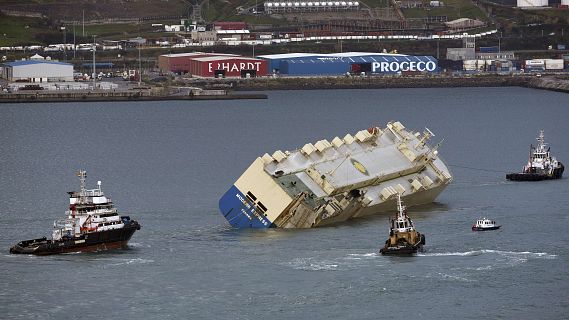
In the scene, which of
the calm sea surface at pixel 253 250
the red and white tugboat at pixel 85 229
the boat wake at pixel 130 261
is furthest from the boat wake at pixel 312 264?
the red and white tugboat at pixel 85 229

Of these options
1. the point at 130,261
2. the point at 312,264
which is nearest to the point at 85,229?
the point at 130,261

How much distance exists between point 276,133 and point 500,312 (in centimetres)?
5689

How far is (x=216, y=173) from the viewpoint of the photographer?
7731 centimetres

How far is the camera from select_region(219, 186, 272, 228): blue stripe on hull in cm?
5984

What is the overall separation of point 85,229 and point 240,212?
24.1ft

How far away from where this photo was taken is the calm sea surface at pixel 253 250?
4844cm

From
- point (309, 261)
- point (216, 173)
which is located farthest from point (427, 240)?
point (216, 173)

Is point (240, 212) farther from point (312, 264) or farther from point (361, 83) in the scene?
point (361, 83)

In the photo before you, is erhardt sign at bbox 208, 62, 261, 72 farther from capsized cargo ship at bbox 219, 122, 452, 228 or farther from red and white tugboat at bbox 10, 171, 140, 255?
red and white tugboat at bbox 10, 171, 140, 255

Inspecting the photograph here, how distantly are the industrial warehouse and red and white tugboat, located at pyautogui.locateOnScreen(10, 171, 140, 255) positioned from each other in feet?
335

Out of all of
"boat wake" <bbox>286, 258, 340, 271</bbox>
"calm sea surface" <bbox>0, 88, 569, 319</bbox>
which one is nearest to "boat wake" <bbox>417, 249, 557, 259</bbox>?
"calm sea surface" <bbox>0, 88, 569, 319</bbox>

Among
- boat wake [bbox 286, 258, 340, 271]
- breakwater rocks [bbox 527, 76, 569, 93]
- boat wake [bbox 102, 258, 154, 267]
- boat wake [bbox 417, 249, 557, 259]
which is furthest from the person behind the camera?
breakwater rocks [bbox 527, 76, 569, 93]

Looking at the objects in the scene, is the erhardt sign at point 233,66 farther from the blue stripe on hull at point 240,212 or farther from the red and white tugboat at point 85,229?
the red and white tugboat at point 85,229

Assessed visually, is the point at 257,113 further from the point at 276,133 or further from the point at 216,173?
the point at 216,173
